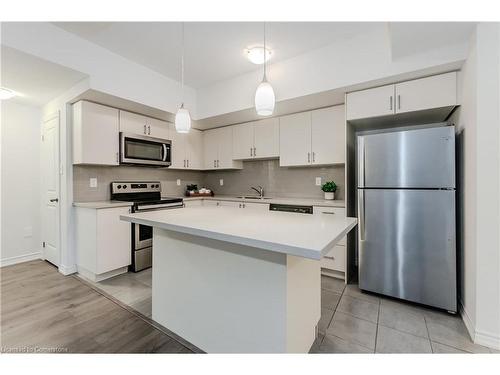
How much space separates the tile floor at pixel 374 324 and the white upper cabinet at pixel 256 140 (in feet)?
6.41

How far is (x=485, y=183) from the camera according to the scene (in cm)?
158

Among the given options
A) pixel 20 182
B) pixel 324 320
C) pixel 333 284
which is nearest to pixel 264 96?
pixel 324 320

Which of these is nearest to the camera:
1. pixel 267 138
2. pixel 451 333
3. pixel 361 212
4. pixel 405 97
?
pixel 451 333

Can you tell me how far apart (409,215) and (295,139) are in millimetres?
1639

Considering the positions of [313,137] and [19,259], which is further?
[19,259]

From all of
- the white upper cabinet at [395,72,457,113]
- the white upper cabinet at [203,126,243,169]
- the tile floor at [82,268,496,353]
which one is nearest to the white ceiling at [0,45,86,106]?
the white upper cabinet at [203,126,243,169]

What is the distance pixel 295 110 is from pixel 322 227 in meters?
2.19

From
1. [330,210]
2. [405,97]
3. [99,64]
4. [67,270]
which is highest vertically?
[99,64]

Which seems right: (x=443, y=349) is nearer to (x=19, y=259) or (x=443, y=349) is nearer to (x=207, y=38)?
(x=207, y=38)

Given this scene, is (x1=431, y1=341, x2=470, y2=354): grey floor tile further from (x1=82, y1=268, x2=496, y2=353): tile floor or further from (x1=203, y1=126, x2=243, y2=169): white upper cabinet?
(x1=203, y1=126, x2=243, y2=169): white upper cabinet

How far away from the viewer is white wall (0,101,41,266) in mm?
3094

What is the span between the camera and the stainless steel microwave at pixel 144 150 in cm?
300

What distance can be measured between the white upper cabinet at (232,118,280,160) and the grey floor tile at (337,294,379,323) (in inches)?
78.5
